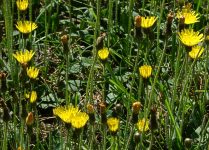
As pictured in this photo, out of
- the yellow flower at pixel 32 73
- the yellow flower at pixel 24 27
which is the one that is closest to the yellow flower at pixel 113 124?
the yellow flower at pixel 32 73

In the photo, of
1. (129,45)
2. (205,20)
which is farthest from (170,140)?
(205,20)

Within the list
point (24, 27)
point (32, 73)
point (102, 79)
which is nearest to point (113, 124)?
point (32, 73)

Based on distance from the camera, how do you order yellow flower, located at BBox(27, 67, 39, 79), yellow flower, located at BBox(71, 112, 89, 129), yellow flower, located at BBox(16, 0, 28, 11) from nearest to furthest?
yellow flower, located at BBox(71, 112, 89, 129), yellow flower, located at BBox(27, 67, 39, 79), yellow flower, located at BBox(16, 0, 28, 11)

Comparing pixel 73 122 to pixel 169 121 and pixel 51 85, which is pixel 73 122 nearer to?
pixel 169 121

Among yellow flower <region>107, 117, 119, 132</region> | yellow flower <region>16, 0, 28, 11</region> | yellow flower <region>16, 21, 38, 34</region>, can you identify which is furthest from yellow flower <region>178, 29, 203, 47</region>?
yellow flower <region>16, 0, 28, 11</region>

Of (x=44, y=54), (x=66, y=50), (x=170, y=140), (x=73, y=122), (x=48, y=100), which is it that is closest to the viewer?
(x=73, y=122)

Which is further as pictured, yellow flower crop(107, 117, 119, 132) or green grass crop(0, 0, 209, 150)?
green grass crop(0, 0, 209, 150)

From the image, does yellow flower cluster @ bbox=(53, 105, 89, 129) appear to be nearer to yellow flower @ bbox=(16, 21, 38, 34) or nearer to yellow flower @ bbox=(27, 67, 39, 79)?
yellow flower @ bbox=(27, 67, 39, 79)

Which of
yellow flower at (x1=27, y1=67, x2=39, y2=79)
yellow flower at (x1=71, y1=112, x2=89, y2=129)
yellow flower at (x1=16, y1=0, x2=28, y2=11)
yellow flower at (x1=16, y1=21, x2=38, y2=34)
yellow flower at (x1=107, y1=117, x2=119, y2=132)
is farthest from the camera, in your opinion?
yellow flower at (x1=16, y1=0, x2=28, y2=11)
